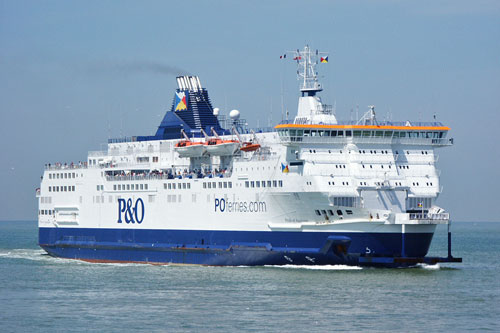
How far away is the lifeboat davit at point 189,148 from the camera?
49000 millimetres

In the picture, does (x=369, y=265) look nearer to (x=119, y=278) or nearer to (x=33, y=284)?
(x=119, y=278)

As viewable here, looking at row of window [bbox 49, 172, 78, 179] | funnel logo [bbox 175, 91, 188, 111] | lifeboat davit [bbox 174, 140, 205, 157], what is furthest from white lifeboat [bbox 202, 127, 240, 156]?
row of window [bbox 49, 172, 78, 179]

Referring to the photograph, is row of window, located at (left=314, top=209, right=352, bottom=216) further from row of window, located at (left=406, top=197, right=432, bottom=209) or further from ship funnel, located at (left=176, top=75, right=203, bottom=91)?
ship funnel, located at (left=176, top=75, right=203, bottom=91)

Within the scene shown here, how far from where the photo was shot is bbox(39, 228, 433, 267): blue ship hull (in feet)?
137

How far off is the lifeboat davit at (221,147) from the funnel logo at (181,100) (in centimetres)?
557

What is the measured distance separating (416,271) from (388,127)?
6654mm

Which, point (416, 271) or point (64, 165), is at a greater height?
point (64, 165)

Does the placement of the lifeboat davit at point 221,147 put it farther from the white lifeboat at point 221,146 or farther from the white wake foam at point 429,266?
the white wake foam at point 429,266

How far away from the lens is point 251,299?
35.7 meters

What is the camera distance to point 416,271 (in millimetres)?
42625

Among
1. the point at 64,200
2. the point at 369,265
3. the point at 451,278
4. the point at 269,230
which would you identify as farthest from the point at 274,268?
the point at 64,200

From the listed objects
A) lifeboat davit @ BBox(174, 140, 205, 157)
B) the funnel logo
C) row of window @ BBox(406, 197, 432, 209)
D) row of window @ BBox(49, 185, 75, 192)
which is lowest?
row of window @ BBox(406, 197, 432, 209)

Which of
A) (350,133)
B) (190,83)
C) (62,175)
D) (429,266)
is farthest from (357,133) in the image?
(62,175)

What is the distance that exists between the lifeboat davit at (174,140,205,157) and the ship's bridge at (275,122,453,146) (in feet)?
22.9
